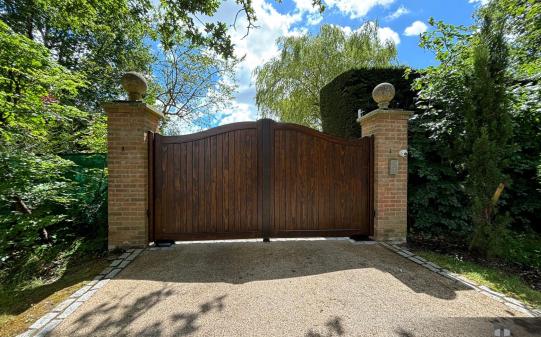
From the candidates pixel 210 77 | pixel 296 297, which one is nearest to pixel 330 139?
pixel 296 297

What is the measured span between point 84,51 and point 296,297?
11347 millimetres

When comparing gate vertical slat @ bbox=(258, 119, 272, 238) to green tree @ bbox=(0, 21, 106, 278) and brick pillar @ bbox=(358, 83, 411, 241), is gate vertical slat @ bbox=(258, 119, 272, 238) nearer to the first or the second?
brick pillar @ bbox=(358, 83, 411, 241)

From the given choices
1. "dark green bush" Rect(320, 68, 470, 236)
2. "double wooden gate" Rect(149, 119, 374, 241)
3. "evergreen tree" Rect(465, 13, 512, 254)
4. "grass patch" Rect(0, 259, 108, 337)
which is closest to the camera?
"grass patch" Rect(0, 259, 108, 337)

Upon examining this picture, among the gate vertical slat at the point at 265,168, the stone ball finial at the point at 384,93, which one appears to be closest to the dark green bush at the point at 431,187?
the stone ball finial at the point at 384,93

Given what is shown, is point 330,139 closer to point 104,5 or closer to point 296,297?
point 296,297

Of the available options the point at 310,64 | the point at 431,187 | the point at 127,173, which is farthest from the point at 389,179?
the point at 310,64

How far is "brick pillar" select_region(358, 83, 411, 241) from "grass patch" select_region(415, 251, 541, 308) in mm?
574

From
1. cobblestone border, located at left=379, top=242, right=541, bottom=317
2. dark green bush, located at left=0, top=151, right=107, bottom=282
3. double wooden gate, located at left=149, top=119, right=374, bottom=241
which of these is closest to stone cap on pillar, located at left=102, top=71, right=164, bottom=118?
double wooden gate, located at left=149, top=119, right=374, bottom=241

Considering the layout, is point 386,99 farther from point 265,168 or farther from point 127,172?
point 127,172

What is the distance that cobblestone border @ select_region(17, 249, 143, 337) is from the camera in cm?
187

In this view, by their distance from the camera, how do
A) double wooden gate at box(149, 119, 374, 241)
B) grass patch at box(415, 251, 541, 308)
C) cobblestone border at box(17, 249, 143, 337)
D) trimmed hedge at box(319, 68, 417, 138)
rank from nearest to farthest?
cobblestone border at box(17, 249, 143, 337) → grass patch at box(415, 251, 541, 308) → double wooden gate at box(149, 119, 374, 241) → trimmed hedge at box(319, 68, 417, 138)

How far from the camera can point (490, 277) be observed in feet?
9.06

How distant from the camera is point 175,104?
10.5 metres

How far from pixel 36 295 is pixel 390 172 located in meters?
4.53
